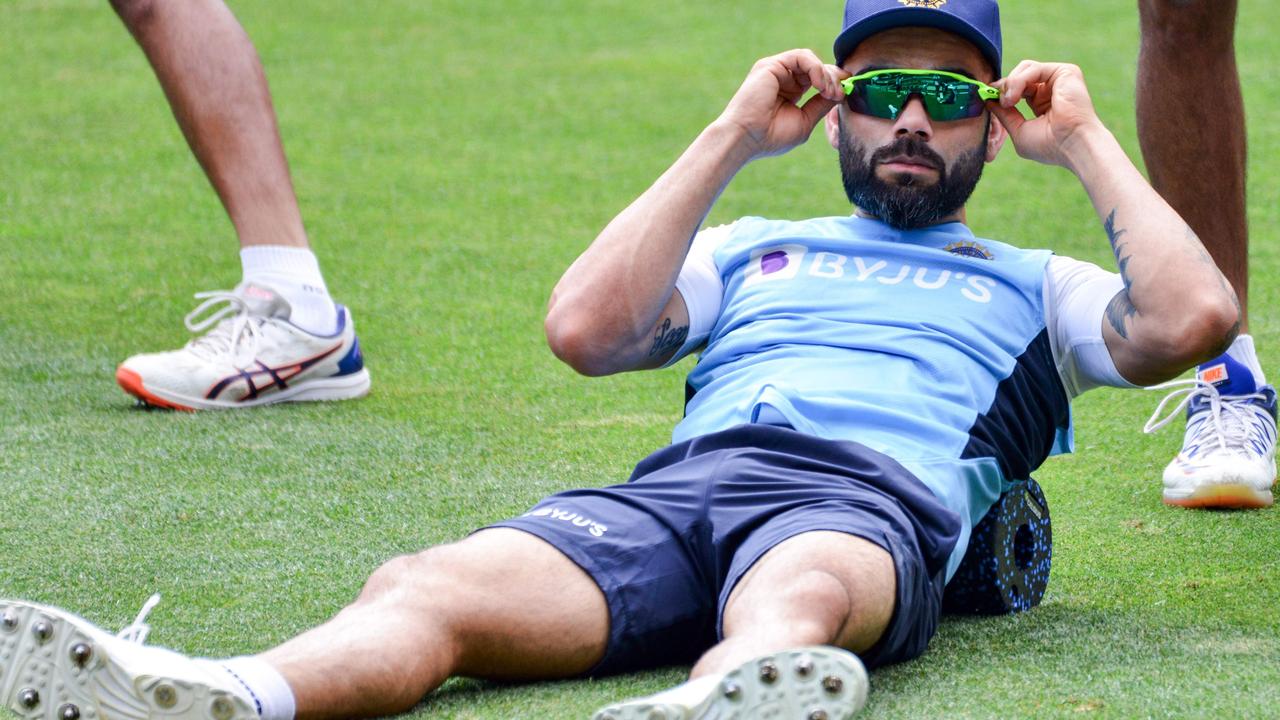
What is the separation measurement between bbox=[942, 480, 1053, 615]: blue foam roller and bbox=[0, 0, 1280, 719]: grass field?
51 mm

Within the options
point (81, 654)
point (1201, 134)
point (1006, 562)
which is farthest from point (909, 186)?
point (81, 654)

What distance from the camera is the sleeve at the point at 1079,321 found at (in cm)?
242

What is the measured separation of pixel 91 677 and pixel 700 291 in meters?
1.16

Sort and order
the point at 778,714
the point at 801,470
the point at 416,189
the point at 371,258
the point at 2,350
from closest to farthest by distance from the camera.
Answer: the point at 778,714 → the point at 801,470 → the point at 2,350 → the point at 371,258 → the point at 416,189

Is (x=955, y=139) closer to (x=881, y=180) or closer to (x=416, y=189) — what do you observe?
(x=881, y=180)

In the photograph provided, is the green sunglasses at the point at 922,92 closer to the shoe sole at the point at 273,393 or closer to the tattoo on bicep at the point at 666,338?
the tattoo on bicep at the point at 666,338

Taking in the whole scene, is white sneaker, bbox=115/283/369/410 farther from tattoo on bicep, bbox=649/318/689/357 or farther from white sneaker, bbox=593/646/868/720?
Answer: white sneaker, bbox=593/646/868/720

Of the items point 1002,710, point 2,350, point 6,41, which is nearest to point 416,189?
point 2,350

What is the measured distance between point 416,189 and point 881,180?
3448 millimetres

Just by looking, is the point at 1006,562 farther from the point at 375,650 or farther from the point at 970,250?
the point at 375,650

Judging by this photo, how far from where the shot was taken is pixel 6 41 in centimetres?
784

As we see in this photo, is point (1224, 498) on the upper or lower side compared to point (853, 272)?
lower

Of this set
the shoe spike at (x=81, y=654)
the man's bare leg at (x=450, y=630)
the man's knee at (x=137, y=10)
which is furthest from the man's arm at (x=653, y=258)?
the man's knee at (x=137, y=10)

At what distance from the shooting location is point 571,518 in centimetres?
219
